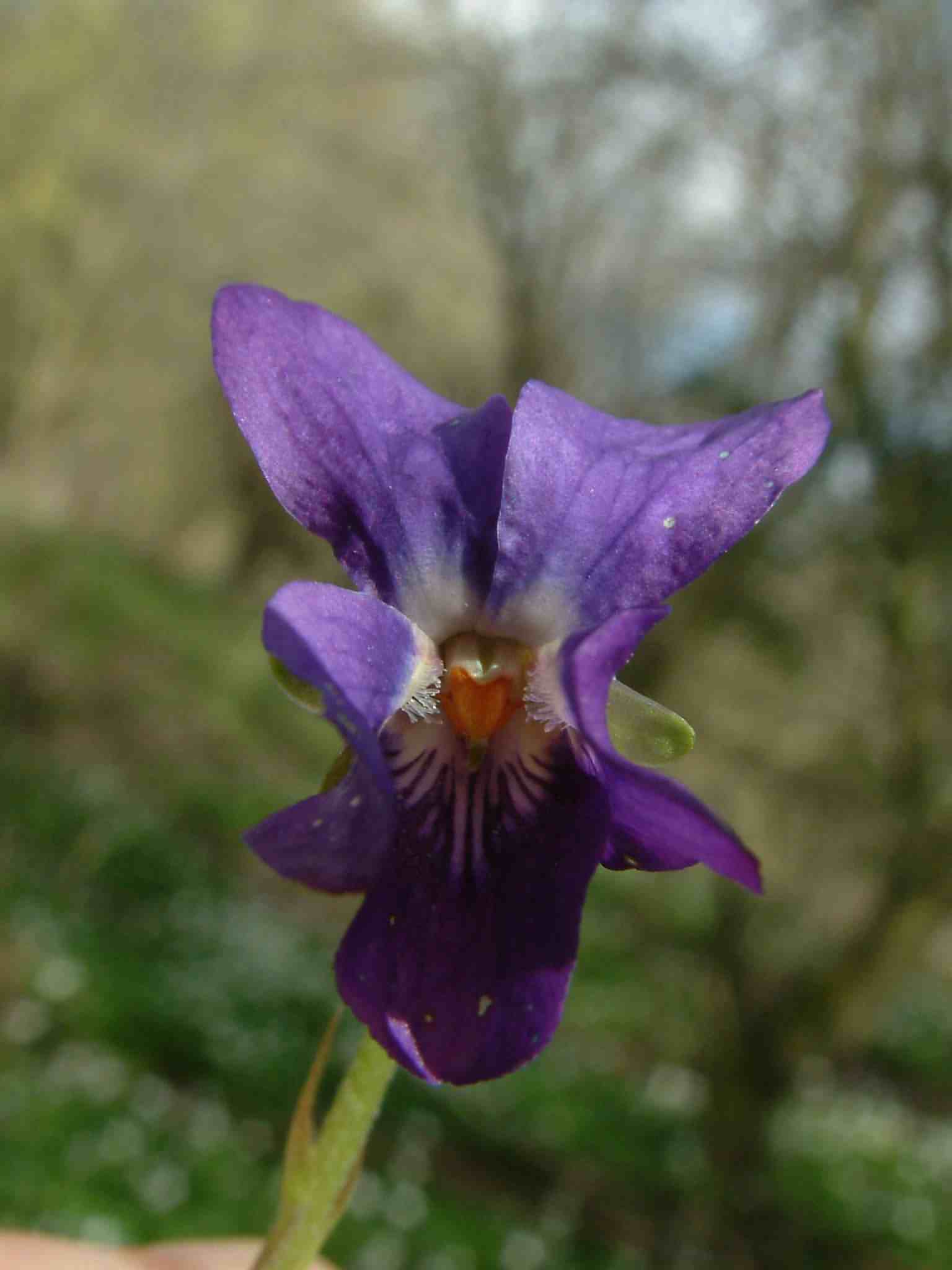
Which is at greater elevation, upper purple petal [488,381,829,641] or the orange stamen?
upper purple petal [488,381,829,641]

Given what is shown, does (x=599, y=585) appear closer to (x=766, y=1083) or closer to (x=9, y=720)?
(x=766, y=1083)

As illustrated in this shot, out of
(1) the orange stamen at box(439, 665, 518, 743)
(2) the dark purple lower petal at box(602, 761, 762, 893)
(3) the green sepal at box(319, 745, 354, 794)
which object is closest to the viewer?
(2) the dark purple lower petal at box(602, 761, 762, 893)

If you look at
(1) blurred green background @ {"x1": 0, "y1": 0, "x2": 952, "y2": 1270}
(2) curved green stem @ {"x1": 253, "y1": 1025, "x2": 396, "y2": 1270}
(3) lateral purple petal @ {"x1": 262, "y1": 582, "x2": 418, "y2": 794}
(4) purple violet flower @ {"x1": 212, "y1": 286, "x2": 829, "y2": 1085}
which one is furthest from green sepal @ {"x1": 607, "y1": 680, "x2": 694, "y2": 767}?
(1) blurred green background @ {"x1": 0, "y1": 0, "x2": 952, "y2": 1270}

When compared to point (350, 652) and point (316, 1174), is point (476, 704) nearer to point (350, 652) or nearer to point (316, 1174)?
point (350, 652)

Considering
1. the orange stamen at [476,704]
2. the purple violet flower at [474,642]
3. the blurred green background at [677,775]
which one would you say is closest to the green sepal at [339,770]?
the purple violet flower at [474,642]

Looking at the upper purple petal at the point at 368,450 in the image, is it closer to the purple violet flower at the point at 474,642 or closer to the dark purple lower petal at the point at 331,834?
the purple violet flower at the point at 474,642

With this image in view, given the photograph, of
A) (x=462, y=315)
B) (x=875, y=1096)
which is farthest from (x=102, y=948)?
(x=462, y=315)

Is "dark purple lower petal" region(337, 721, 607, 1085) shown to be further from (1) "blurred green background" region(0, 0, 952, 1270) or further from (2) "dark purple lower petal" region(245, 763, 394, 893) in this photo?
(1) "blurred green background" region(0, 0, 952, 1270)

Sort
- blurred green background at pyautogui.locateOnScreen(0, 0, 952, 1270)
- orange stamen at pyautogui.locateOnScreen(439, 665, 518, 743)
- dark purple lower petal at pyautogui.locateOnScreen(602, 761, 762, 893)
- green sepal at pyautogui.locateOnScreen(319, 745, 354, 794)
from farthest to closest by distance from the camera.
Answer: blurred green background at pyautogui.locateOnScreen(0, 0, 952, 1270)
orange stamen at pyautogui.locateOnScreen(439, 665, 518, 743)
green sepal at pyautogui.locateOnScreen(319, 745, 354, 794)
dark purple lower petal at pyautogui.locateOnScreen(602, 761, 762, 893)

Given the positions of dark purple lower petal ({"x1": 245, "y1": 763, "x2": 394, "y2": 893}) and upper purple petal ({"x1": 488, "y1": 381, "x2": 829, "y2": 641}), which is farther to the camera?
upper purple petal ({"x1": 488, "y1": 381, "x2": 829, "y2": 641})
